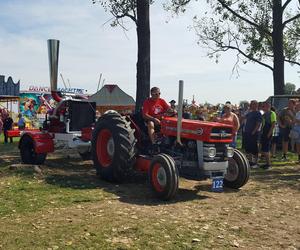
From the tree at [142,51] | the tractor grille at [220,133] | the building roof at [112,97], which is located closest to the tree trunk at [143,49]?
the tree at [142,51]

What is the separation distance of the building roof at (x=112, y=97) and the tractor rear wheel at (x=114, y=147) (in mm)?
10567

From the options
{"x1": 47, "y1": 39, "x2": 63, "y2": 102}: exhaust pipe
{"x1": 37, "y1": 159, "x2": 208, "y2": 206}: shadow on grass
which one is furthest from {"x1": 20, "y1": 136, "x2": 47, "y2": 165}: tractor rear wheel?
{"x1": 47, "y1": 39, "x2": 63, "y2": 102}: exhaust pipe

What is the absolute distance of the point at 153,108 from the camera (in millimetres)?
8891

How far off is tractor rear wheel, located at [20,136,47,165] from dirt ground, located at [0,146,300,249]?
115cm

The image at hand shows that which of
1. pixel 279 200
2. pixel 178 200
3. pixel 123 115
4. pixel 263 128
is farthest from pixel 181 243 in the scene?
pixel 263 128

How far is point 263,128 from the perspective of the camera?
12.4 meters

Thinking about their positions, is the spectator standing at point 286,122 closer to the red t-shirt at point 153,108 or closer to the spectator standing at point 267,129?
the spectator standing at point 267,129

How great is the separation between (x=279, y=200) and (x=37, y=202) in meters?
3.91

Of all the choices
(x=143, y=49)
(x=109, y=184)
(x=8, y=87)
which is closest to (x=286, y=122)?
(x=143, y=49)

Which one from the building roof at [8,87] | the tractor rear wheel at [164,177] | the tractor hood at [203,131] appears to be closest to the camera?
the tractor rear wheel at [164,177]

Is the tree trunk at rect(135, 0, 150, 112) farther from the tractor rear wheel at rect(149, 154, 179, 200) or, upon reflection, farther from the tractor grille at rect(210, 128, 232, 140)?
the tractor rear wheel at rect(149, 154, 179, 200)

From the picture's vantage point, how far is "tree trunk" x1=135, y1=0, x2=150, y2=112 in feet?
44.3

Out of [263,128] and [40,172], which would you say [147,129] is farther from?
[263,128]

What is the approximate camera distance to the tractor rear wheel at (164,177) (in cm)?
735
